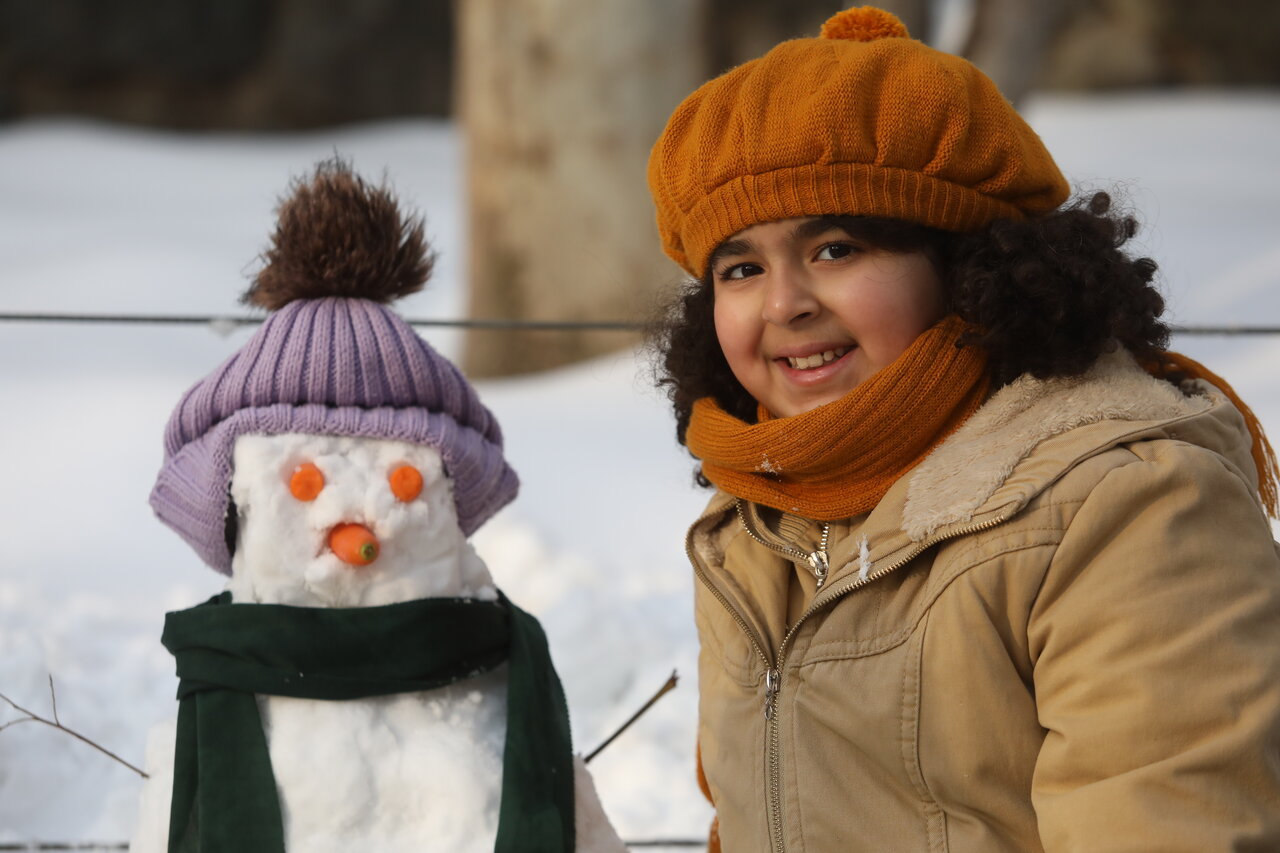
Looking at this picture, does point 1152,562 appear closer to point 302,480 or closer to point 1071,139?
point 302,480

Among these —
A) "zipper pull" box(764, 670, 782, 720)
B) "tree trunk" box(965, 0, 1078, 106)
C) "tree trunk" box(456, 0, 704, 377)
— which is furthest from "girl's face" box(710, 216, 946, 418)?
"tree trunk" box(965, 0, 1078, 106)

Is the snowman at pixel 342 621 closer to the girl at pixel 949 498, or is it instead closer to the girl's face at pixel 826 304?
the girl at pixel 949 498

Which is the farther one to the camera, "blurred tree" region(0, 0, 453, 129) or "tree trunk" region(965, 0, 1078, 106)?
"blurred tree" region(0, 0, 453, 129)

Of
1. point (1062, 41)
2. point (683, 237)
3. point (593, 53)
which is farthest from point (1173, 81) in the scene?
point (683, 237)

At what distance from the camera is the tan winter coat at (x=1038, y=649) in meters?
1.38

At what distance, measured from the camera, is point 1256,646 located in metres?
1.39

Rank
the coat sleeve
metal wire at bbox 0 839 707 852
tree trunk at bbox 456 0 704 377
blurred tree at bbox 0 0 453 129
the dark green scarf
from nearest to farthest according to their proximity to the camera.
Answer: the coat sleeve
the dark green scarf
metal wire at bbox 0 839 707 852
tree trunk at bbox 456 0 704 377
blurred tree at bbox 0 0 453 129

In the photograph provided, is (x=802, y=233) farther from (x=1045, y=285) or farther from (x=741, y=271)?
(x=1045, y=285)

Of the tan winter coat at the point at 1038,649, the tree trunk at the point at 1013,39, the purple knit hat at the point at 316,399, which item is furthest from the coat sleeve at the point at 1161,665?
the tree trunk at the point at 1013,39

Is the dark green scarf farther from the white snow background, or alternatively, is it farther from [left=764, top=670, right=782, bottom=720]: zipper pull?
the white snow background

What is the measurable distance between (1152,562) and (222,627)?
1.08m

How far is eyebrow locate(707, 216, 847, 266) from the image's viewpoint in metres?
1.67

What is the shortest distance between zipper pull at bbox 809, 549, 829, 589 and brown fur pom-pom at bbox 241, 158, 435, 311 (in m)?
0.66

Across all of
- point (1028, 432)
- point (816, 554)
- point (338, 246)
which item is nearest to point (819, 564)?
point (816, 554)
